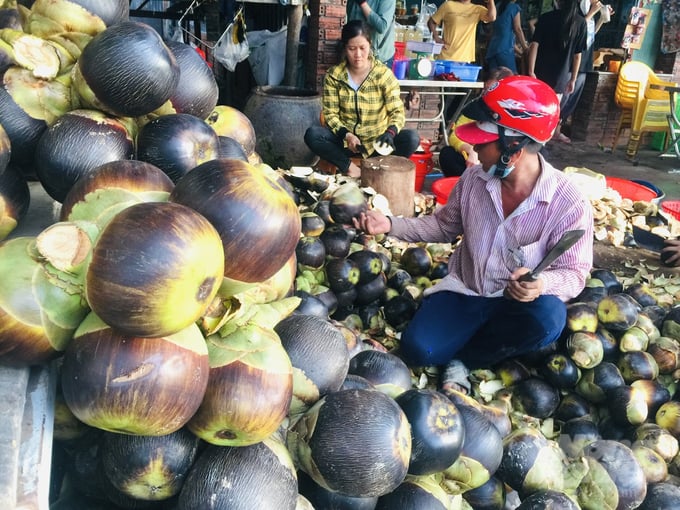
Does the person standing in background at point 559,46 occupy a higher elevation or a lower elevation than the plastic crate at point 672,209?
higher

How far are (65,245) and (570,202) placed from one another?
2.37m

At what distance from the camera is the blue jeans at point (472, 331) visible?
2.83 m

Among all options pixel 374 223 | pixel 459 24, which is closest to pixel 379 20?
pixel 459 24

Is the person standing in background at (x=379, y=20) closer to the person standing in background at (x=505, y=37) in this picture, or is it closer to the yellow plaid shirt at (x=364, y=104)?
the yellow plaid shirt at (x=364, y=104)

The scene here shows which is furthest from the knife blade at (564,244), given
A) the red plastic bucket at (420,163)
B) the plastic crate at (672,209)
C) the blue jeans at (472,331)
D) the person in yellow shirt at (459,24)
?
the person in yellow shirt at (459,24)

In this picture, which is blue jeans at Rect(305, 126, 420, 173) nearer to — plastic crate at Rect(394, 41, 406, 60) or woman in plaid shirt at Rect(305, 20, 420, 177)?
woman in plaid shirt at Rect(305, 20, 420, 177)

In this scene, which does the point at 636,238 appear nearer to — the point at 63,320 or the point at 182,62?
the point at 182,62

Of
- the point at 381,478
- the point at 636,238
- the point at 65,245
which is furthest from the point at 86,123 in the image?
the point at 636,238

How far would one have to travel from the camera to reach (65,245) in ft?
3.37

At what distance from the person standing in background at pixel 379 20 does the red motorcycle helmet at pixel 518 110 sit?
14.3 ft

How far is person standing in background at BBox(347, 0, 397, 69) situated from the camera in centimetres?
657

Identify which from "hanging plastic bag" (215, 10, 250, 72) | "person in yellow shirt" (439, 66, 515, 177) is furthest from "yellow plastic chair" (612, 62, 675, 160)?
"hanging plastic bag" (215, 10, 250, 72)

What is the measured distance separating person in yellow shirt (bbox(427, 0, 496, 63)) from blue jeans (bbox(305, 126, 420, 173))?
3134mm

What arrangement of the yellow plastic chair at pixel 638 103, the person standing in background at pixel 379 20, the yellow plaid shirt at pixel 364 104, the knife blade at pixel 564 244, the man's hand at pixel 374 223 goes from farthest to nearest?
the yellow plastic chair at pixel 638 103
the person standing in background at pixel 379 20
the yellow plaid shirt at pixel 364 104
the man's hand at pixel 374 223
the knife blade at pixel 564 244
